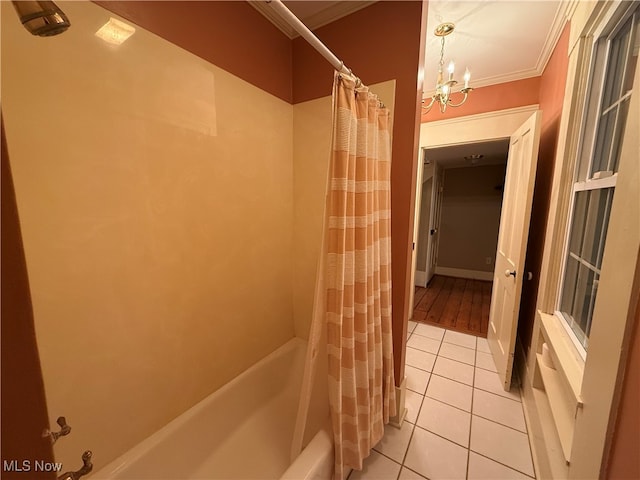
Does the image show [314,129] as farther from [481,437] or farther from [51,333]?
[481,437]

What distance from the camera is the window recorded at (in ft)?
3.44

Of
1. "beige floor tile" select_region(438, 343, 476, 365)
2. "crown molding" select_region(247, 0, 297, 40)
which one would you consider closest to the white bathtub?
"beige floor tile" select_region(438, 343, 476, 365)

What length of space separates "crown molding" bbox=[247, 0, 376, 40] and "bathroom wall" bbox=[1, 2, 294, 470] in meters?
0.48

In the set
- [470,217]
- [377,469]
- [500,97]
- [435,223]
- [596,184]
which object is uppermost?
[500,97]

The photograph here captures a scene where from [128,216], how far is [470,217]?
4.85 m

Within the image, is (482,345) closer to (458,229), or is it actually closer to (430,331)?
(430,331)

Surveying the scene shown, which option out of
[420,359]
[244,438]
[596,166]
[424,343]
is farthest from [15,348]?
[424,343]

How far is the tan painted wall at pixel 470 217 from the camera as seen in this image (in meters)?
4.13

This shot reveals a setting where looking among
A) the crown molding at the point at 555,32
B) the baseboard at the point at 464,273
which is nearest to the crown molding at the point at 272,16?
the crown molding at the point at 555,32

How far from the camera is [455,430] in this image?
4.85 feet

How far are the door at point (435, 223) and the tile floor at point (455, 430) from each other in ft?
7.12

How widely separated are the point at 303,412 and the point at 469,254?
4.37m

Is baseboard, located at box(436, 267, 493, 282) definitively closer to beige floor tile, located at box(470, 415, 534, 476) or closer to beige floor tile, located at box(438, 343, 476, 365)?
beige floor tile, located at box(438, 343, 476, 365)

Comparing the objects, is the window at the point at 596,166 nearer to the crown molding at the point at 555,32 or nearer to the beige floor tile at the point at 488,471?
the crown molding at the point at 555,32
